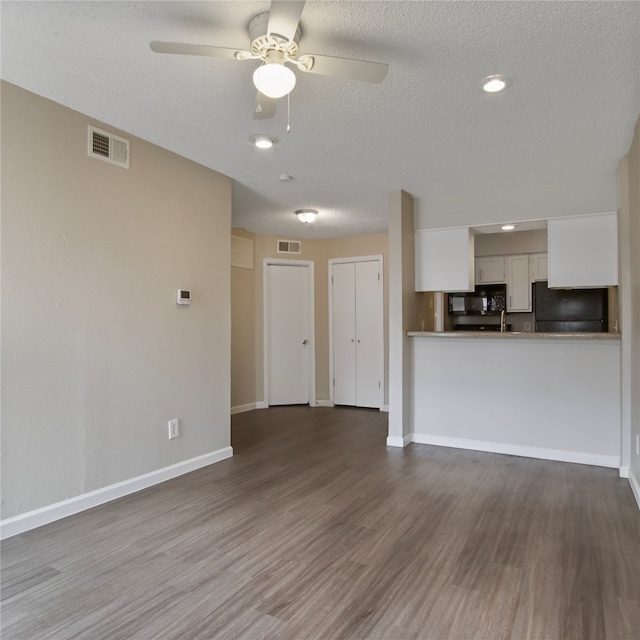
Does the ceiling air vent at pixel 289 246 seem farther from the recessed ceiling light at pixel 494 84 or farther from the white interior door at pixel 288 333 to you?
the recessed ceiling light at pixel 494 84

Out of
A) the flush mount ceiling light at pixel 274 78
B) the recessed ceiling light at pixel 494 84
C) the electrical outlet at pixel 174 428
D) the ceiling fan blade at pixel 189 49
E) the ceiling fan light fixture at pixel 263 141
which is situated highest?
the ceiling fan light fixture at pixel 263 141

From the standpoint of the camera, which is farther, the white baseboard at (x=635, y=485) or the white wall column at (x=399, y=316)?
the white wall column at (x=399, y=316)

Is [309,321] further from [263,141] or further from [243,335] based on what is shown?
[263,141]

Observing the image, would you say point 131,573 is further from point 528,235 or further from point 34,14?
point 528,235

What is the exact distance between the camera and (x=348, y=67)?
1.85 metres

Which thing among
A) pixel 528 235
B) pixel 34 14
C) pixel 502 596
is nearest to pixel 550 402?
pixel 502 596

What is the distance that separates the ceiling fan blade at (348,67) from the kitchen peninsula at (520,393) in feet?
8.63

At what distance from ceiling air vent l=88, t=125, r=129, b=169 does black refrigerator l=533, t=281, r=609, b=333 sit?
5.11 meters

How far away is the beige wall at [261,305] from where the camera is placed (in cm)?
594

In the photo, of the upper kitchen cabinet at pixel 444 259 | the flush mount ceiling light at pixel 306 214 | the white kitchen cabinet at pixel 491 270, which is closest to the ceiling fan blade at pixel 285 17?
the upper kitchen cabinet at pixel 444 259

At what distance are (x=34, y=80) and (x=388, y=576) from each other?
305cm

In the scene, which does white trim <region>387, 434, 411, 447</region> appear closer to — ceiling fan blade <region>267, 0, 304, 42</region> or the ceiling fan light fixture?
the ceiling fan light fixture

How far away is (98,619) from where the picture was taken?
1.72 metres

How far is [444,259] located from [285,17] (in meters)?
3.07
